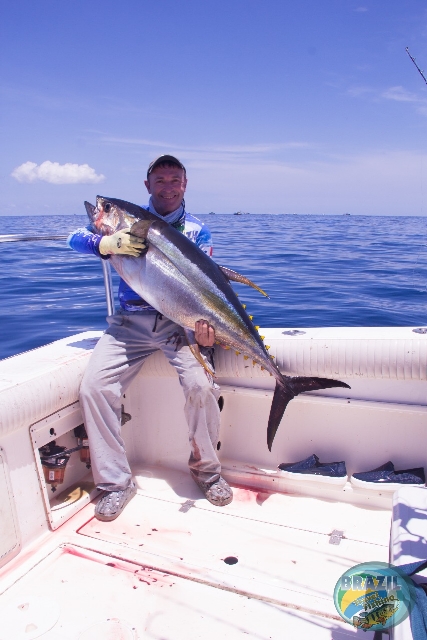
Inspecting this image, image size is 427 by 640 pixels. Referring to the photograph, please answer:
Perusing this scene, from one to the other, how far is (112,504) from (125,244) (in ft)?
4.87

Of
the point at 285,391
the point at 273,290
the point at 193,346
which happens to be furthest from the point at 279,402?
the point at 273,290

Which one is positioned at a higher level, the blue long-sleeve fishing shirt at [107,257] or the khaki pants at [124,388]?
the blue long-sleeve fishing shirt at [107,257]

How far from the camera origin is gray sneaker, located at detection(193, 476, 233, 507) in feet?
9.73

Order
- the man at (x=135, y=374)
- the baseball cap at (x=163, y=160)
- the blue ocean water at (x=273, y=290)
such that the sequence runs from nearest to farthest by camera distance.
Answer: the man at (x=135, y=374) → the baseball cap at (x=163, y=160) → the blue ocean water at (x=273, y=290)

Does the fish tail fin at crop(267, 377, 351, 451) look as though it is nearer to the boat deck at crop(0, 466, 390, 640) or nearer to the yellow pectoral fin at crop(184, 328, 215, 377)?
the yellow pectoral fin at crop(184, 328, 215, 377)

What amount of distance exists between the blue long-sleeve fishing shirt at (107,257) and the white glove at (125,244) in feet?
0.55

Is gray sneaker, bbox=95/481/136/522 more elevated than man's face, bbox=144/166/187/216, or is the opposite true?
man's face, bbox=144/166/187/216

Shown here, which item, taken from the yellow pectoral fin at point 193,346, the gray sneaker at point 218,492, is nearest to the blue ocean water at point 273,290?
the gray sneaker at point 218,492

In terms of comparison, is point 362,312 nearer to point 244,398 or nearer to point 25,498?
point 244,398

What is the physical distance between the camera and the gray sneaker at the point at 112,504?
282 cm

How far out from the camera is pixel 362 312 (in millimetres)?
Result: 8141

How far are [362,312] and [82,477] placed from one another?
6.01 meters

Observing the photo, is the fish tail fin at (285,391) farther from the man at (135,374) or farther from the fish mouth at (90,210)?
the fish mouth at (90,210)

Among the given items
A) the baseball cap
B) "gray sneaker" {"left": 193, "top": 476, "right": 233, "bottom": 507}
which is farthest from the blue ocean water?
"gray sneaker" {"left": 193, "top": 476, "right": 233, "bottom": 507}
